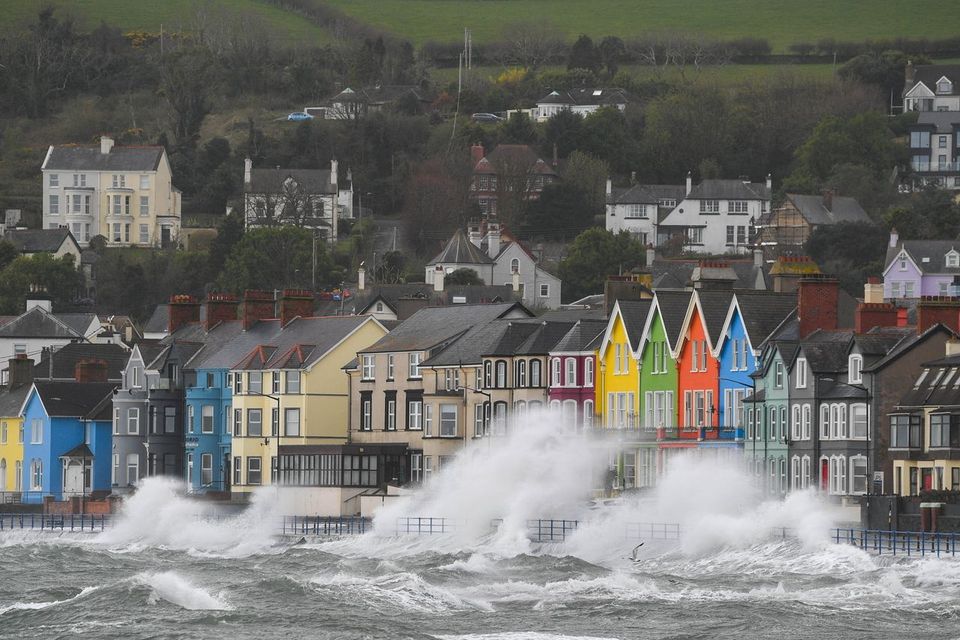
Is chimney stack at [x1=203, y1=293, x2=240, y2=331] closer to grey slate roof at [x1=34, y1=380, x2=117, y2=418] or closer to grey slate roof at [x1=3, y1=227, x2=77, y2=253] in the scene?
grey slate roof at [x1=34, y1=380, x2=117, y2=418]

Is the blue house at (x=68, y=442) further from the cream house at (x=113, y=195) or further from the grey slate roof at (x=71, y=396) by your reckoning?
the cream house at (x=113, y=195)

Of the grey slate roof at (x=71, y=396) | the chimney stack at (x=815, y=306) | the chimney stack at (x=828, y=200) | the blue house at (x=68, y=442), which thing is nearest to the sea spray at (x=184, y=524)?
the blue house at (x=68, y=442)

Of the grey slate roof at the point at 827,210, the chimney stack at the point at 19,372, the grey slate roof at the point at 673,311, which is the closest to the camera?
the grey slate roof at the point at 673,311

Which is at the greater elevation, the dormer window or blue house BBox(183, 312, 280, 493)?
the dormer window

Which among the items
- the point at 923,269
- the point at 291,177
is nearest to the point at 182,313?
the point at 923,269

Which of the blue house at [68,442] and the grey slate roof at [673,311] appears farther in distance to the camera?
the blue house at [68,442]

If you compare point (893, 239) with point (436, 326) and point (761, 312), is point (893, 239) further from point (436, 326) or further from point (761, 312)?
point (761, 312)

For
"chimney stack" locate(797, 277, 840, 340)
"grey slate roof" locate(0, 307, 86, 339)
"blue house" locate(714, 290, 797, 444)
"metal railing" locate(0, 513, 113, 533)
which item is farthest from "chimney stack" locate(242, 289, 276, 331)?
"chimney stack" locate(797, 277, 840, 340)
